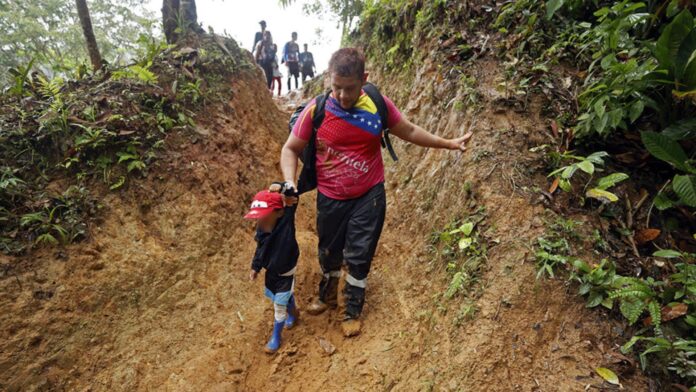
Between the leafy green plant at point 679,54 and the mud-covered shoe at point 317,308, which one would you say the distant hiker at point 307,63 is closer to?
the mud-covered shoe at point 317,308

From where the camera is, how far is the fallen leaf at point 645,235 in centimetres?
265

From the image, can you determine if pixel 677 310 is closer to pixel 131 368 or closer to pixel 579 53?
pixel 579 53

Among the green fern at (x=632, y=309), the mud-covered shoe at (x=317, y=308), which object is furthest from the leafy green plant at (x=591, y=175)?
the mud-covered shoe at (x=317, y=308)

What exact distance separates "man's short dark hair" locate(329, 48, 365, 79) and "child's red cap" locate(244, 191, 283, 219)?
1.21 m

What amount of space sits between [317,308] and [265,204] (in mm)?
1467

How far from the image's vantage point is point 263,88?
6957 mm

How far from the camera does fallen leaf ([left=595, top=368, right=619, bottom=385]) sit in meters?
2.13

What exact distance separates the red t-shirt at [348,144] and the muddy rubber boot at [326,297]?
1.09m

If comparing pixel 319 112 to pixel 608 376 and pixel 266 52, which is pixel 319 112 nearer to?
pixel 608 376

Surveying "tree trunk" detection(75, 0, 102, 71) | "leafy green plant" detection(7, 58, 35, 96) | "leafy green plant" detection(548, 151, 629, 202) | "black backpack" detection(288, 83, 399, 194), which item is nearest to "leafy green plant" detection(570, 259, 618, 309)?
"leafy green plant" detection(548, 151, 629, 202)

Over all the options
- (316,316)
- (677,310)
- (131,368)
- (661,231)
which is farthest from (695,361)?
(131,368)

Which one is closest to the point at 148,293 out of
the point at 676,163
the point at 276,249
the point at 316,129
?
the point at 276,249

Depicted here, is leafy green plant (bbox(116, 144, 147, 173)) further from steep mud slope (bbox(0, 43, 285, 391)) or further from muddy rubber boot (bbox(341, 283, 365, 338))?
muddy rubber boot (bbox(341, 283, 365, 338))

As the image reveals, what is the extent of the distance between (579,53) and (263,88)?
544cm
